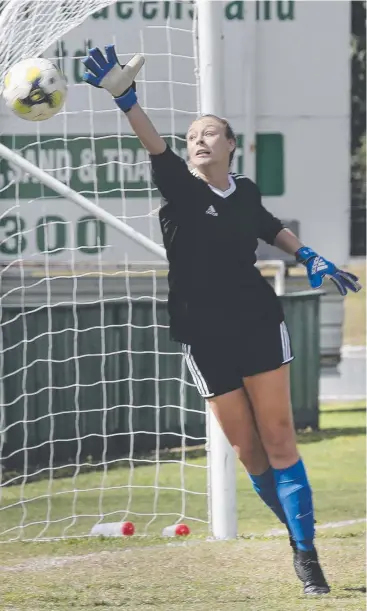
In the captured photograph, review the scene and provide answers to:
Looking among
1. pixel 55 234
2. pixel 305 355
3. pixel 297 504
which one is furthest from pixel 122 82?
pixel 305 355

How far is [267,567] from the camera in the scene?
19.1 feet

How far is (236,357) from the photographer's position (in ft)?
16.8

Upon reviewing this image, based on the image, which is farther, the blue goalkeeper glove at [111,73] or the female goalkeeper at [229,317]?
the female goalkeeper at [229,317]

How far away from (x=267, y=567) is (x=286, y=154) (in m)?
7.36

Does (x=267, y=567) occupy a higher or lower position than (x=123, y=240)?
lower

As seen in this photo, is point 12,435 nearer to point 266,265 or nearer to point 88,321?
point 88,321

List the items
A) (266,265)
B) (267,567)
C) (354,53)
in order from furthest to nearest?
(354,53) → (266,265) → (267,567)

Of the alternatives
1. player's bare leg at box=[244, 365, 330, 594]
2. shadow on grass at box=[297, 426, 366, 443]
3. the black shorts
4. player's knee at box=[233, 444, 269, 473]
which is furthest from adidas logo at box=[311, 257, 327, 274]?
shadow on grass at box=[297, 426, 366, 443]

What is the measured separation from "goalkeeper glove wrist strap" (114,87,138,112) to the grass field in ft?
6.79

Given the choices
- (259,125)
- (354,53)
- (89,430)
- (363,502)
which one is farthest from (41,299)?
(354,53)

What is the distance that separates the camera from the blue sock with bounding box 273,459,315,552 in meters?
5.19

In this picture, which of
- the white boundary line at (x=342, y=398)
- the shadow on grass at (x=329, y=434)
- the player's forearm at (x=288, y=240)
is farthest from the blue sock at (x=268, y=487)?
the white boundary line at (x=342, y=398)

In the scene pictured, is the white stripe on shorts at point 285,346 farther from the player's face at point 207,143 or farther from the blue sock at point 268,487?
the player's face at point 207,143

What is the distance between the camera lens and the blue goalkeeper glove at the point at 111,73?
15.5ft
